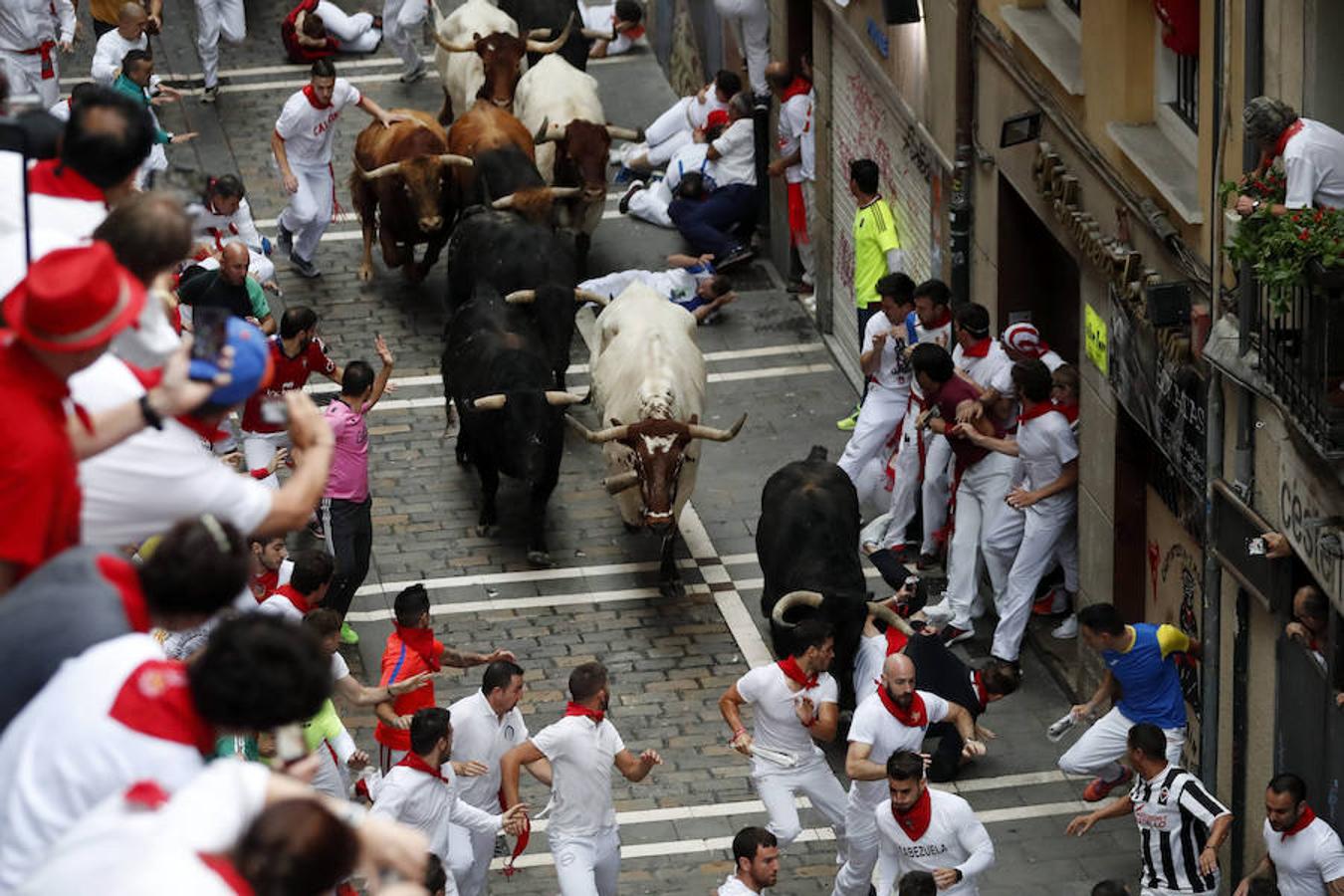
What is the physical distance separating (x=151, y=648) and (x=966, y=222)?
13.3 meters

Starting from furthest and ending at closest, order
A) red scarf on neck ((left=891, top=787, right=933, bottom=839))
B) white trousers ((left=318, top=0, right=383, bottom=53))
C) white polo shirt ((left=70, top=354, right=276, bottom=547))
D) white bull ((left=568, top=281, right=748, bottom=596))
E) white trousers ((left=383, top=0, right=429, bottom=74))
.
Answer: white trousers ((left=318, top=0, right=383, bottom=53)), white trousers ((left=383, top=0, right=429, bottom=74)), white bull ((left=568, top=281, right=748, bottom=596)), red scarf on neck ((left=891, top=787, right=933, bottom=839)), white polo shirt ((left=70, top=354, right=276, bottom=547))

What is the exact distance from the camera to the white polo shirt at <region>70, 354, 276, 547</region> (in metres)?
8.28

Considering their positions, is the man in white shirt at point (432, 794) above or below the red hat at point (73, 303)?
below

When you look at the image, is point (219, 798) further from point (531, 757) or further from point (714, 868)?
point (714, 868)

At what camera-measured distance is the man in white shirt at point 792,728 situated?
15.5m

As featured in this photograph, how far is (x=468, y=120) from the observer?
25.9 m

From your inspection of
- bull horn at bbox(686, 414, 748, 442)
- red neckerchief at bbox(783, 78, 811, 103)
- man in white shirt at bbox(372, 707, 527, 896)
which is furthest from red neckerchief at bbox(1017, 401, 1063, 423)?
red neckerchief at bbox(783, 78, 811, 103)

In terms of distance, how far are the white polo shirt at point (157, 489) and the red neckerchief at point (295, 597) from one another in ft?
25.9

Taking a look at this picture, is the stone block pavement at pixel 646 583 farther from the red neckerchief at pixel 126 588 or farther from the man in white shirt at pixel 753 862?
the red neckerchief at pixel 126 588

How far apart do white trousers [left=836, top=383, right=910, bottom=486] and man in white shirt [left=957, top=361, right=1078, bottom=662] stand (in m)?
1.84

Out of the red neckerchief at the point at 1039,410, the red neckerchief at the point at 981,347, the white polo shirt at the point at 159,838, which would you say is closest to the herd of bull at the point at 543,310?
the red neckerchief at the point at 981,347

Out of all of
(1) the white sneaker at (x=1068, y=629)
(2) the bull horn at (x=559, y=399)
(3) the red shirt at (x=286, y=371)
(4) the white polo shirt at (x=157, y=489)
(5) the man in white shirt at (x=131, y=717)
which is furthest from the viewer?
(2) the bull horn at (x=559, y=399)

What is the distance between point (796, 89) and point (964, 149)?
507cm

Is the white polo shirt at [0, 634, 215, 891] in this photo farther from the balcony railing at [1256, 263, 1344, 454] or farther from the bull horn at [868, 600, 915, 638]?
the bull horn at [868, 600, 915, 638]
